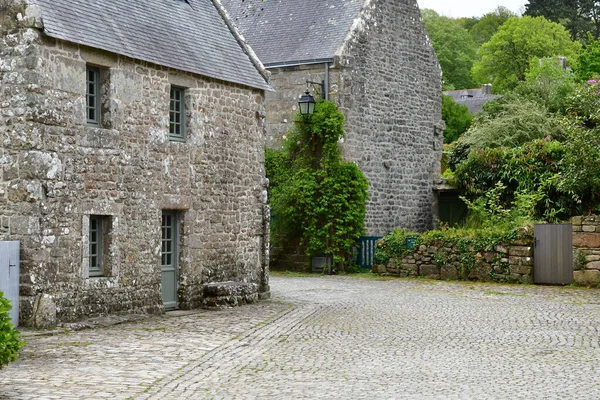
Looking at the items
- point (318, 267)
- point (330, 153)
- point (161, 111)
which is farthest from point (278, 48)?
point (161, 111)

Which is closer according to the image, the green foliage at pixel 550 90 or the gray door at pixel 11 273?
the gray door at pixel 11 273

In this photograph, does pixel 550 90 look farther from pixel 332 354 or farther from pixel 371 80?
pixel 332 354

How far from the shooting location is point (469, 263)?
23.8m

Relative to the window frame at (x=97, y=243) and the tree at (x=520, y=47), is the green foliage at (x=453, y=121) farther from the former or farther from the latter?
the window frame at (x=97, y=243)

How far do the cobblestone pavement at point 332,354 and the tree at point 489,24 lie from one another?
198 ft

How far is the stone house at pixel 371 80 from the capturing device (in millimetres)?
26891

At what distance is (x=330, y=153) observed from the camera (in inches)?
1036

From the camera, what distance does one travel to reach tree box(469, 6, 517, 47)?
250 feet

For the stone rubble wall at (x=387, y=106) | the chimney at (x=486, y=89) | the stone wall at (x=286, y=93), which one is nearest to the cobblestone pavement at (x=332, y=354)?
the stone rubble wall at (x=387, y=106)

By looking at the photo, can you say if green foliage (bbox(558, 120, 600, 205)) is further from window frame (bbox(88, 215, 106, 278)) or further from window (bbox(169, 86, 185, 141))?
window frame (bbox(88, 215, 106, 278))

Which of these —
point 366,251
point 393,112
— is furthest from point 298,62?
point 366,251

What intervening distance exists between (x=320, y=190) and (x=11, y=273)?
13.8 m

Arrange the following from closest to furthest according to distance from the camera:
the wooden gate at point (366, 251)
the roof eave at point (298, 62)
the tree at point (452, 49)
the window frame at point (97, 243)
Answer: the window frame at point (97, 243) → the roof eave at point (298, 62) → the wooden gate at point (366, 251) → the tree at point (452, 49)

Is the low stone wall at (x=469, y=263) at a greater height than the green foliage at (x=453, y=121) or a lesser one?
lesser
